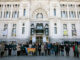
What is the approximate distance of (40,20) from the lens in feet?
134

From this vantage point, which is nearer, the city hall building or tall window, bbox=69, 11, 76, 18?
the city hall building

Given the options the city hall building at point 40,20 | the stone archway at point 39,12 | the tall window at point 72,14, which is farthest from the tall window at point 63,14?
the stone archway at point 39,12

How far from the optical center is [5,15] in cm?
4181

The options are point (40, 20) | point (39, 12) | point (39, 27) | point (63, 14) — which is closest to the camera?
point (39, 27)

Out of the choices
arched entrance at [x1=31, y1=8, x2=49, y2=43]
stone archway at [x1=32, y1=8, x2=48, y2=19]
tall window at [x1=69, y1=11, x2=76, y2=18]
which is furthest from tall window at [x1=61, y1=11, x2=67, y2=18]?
arched entrance at [x1=31, y1=8, x2=49, y2=43]

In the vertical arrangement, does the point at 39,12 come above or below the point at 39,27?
above

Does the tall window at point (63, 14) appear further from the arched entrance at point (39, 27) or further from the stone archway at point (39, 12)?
the arched entrance at point (39, 27)

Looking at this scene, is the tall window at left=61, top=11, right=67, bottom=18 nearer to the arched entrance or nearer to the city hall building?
the city hall building

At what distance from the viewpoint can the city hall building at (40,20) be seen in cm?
3909

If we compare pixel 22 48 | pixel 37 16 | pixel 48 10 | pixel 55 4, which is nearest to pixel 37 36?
pixel 37 16

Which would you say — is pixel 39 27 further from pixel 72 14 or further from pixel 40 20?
pixel 72 14

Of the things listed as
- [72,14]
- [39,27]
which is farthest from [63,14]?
[39,27]

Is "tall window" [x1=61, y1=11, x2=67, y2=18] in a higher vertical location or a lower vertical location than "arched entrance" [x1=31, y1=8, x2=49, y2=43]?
higher

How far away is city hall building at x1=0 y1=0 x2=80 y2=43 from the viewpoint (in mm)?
39094
